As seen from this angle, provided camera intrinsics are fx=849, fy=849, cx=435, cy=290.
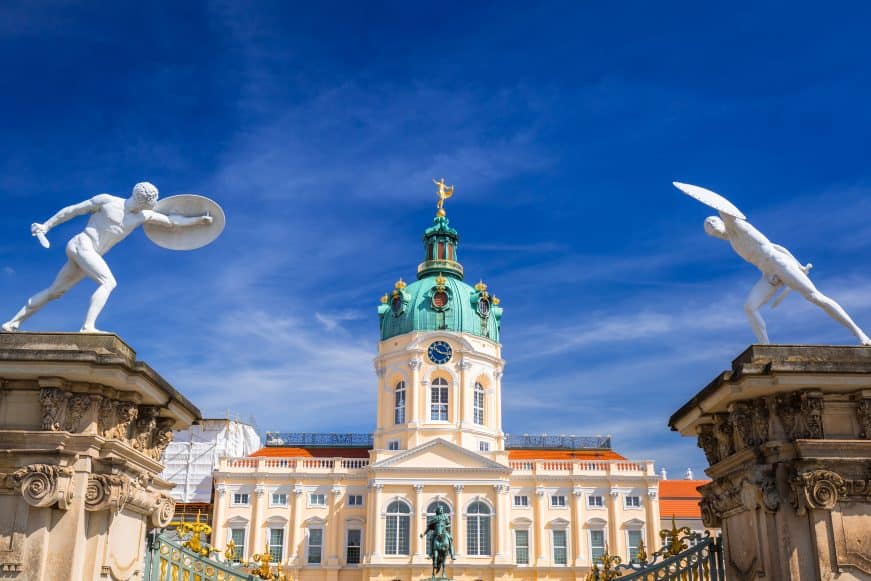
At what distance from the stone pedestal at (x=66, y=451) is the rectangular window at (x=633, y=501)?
49980 millimetres

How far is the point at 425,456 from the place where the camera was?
5512 cm

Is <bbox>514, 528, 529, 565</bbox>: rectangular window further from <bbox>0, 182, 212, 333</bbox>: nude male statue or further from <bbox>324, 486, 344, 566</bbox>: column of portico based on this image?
<bbox>0, 182, 212, 333</bbox>: nude male statue

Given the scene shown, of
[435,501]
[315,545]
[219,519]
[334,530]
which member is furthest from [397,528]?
[219,519]

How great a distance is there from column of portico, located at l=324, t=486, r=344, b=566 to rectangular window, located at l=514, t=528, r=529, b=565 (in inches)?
448

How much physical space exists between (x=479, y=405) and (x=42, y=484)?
169 ft

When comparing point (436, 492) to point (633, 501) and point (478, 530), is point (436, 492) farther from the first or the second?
point (633, 501)

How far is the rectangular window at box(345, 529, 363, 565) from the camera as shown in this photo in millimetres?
55125

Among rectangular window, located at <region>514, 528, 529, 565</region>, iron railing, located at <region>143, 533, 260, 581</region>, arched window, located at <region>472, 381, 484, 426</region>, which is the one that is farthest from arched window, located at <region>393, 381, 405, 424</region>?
iron railing, located at <region>143, 533, 260, 581</region>

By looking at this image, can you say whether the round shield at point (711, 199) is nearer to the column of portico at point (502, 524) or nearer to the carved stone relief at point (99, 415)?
the carved stone relief at point (99, 415)

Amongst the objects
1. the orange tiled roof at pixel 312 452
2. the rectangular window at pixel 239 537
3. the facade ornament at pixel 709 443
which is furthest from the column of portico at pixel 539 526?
the facade ornament at pixel 709 443

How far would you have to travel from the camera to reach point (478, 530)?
5381cm

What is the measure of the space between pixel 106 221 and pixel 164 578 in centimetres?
504

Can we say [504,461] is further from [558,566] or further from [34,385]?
[34,385]

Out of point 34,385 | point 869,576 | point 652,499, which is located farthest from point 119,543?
point 652,499
